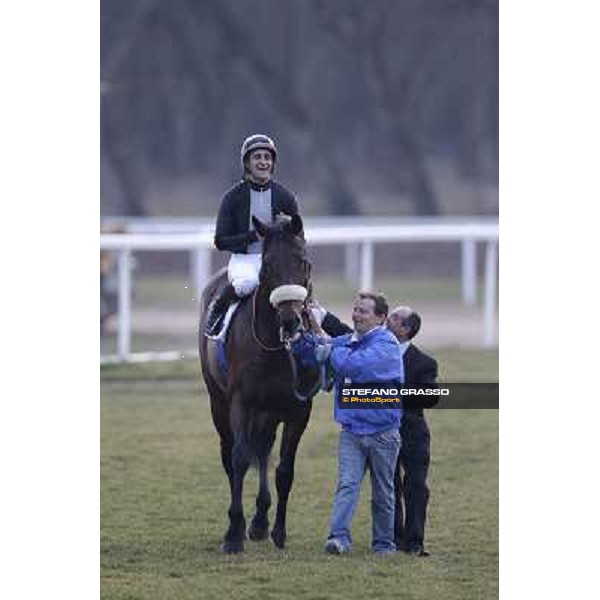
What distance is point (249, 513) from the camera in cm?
878

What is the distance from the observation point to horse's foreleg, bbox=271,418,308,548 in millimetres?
Result: 7922

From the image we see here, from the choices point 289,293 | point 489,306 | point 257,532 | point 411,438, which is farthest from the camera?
point 489,306

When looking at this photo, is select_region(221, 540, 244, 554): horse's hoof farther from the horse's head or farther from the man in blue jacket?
the horse's head

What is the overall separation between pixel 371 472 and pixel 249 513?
46.4 inches

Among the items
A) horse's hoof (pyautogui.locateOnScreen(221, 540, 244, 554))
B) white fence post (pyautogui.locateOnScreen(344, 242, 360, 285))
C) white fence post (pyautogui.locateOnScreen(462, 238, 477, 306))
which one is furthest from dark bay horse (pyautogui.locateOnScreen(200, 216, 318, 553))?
white fence post (pyautogui.locateOnScreen(344, 242, 360, 285))

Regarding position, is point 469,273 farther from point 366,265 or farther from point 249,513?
point 249,513

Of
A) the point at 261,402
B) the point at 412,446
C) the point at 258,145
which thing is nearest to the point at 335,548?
the point at 412,446

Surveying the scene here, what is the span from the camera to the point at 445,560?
7.77 meters

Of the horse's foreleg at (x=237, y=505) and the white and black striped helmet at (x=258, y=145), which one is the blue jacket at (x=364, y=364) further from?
the white and black striped helmet at (x=258, y=145)

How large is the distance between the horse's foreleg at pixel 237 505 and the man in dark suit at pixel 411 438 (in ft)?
1.92

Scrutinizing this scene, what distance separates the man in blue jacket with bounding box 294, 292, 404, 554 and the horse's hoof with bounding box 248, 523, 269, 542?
0.37 metres

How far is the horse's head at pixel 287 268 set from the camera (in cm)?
741

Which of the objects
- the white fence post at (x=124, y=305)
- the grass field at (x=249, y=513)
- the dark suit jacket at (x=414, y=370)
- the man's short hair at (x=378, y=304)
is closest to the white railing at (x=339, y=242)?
the white fence post at (x=124, y=305)
